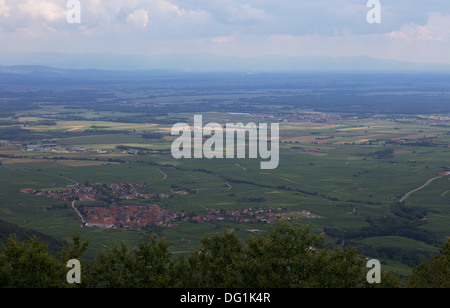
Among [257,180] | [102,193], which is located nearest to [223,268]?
[102,193]

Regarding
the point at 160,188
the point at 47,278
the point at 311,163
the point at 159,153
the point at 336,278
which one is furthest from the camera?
the point at 159,153

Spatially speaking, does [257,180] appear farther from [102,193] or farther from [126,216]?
[126,216]

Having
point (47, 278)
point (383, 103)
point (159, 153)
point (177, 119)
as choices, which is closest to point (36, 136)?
point (159, 153)

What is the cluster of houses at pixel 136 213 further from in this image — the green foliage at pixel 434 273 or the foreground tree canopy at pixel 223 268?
the foreground tree canopy at pixel 223 268

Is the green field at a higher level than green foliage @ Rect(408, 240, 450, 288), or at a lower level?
lower

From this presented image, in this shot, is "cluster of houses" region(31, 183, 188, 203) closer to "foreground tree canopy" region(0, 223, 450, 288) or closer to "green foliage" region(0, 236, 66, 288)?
"foreground tree canopy" region(0, 223, 450, 288)

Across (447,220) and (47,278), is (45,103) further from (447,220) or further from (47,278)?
(47,278)

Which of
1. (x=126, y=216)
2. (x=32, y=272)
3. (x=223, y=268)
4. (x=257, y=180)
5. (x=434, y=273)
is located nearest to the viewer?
(x=32, y=272)

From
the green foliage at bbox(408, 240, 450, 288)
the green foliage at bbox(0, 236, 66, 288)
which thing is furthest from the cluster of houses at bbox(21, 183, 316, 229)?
the green foliage at bbox(0, 236, 66, 288)
